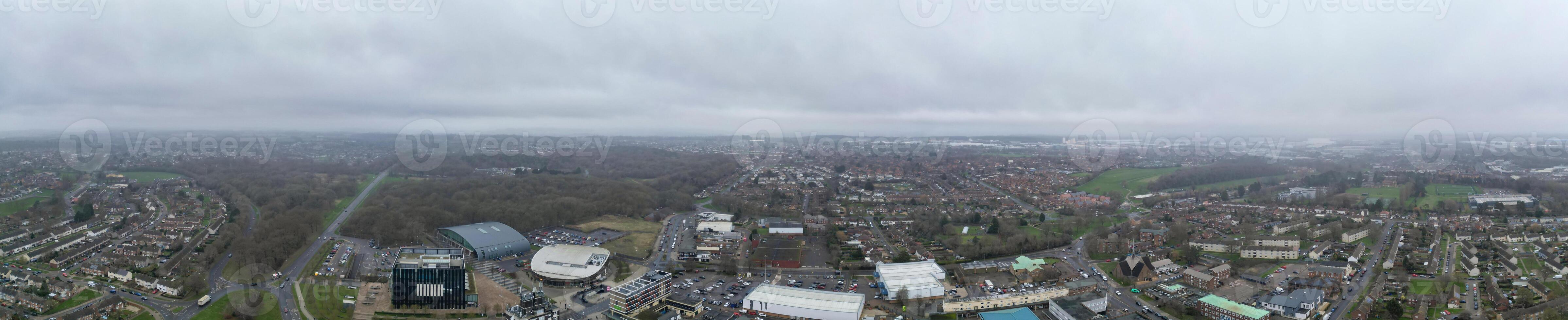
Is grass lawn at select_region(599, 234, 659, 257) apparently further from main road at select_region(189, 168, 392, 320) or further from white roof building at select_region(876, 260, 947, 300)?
white roof building at select_region(876, 260, 947, 300)

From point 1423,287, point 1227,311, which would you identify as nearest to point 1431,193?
point 1423,287

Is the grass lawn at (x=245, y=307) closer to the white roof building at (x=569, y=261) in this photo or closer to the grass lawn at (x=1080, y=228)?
the white roof building at (x=569, y=261)

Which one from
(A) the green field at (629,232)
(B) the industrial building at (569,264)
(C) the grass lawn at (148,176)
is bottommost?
(A) the green field at (629,232)

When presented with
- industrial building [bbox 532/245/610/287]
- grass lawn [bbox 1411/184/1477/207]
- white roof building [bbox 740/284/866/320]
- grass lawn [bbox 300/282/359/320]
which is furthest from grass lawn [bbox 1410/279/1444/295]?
grass lawn [bbox 300/282/359/320]

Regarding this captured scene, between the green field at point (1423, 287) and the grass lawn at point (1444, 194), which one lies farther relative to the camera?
the grass lawn at point (1444, 194)

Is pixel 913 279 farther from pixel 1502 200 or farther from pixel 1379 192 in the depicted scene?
pixel 1379 192

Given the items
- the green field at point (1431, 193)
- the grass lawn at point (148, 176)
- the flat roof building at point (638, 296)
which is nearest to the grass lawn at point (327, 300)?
the flat roof building at point (638, 296)

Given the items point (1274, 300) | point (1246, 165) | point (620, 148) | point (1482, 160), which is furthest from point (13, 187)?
point (1482, 160)
